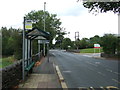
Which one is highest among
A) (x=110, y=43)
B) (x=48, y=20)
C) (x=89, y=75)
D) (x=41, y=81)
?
(x=48, y=20)

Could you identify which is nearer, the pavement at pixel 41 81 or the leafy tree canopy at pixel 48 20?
the pavement at pixel 41 81

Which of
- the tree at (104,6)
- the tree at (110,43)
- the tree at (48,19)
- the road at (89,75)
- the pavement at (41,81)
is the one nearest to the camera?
the pavement at (41,81)

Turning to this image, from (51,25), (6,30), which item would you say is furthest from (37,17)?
(6,30)

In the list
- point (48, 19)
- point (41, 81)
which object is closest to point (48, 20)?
point (48, 19)

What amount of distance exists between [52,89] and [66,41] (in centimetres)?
10562

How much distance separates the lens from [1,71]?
5.50 m

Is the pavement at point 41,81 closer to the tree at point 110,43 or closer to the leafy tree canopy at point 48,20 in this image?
the tree at point 110,43

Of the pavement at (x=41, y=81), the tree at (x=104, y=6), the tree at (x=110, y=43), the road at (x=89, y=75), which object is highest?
the tree at (x=104, y=6)

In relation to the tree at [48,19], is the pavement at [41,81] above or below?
below

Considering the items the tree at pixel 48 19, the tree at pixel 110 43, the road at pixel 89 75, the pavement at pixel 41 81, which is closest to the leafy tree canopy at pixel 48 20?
the tree at pixel 48 19

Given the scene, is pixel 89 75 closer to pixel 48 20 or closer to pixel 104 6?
pixel 104 6

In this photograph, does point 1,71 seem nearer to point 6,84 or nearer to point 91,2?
point 6,84

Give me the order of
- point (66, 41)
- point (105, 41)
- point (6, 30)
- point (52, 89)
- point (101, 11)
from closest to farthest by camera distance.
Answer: point (52, 89), point (101, 11), point (105, 41), point (6, 30), point (66, 41)

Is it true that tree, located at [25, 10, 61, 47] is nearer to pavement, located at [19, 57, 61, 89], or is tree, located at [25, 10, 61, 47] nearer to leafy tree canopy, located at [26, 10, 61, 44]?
leafy tree canopy, located at [26, 10, 61, 44]
